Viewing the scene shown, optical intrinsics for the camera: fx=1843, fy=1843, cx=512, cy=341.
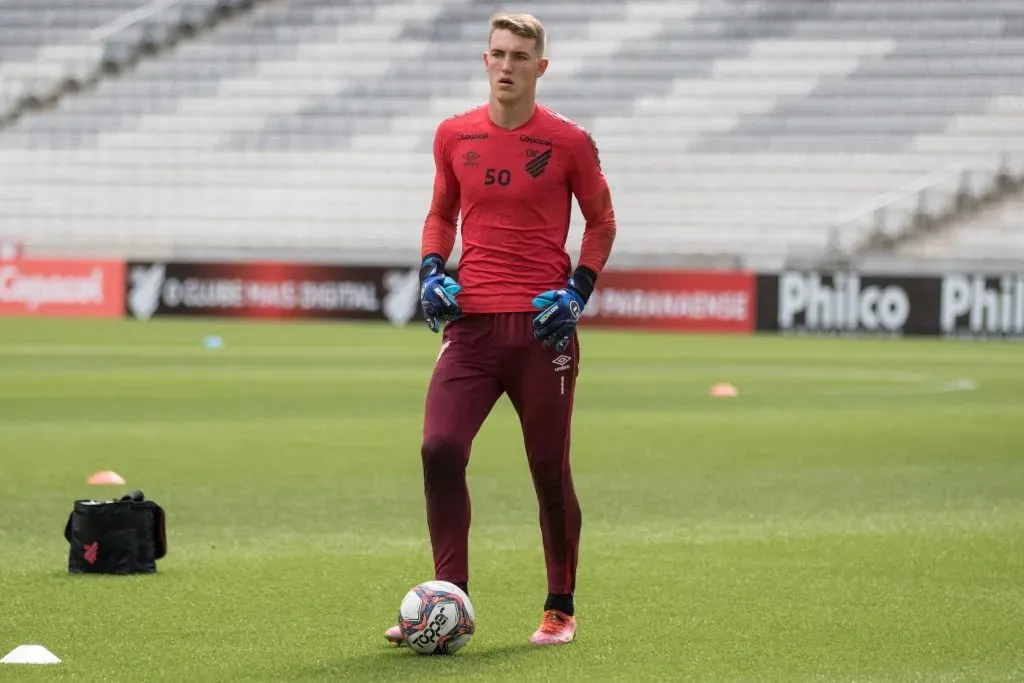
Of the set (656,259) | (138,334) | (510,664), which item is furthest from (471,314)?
(656,259)

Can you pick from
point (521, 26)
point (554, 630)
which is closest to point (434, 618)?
point (554, 630)

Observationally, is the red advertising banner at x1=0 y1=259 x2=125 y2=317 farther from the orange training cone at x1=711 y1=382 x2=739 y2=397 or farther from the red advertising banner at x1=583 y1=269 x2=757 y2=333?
the orange training cone at x1=711 y1=382 x2=739 y2=397

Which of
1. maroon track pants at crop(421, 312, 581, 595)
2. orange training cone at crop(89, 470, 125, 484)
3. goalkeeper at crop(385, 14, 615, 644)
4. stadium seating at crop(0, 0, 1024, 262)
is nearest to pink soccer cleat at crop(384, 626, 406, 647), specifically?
goalkeeper at crop(385, 14, 615, 644)

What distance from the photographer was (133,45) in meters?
42.4

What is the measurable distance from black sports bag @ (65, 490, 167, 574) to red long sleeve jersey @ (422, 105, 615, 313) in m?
2.14

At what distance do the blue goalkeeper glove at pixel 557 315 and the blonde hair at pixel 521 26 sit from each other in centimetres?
84

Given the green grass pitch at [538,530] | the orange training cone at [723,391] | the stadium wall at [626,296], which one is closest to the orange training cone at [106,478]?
the green grass pitch at [538,530]

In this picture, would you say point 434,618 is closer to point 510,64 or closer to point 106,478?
point 510,64

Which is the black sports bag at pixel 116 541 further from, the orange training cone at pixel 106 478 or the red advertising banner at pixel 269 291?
the red advertising banner at pixel 269 291

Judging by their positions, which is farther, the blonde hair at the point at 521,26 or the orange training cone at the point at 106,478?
the orange training cone at the point at 106,478

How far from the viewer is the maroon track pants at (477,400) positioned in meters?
6.29

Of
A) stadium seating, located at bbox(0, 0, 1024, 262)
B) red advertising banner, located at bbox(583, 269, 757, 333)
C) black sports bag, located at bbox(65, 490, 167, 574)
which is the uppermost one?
stadium seating, located at bbox(0, 0, 1024, 262)

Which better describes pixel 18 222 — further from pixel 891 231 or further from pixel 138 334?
pixel 891 231

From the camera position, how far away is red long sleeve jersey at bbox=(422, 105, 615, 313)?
20.8ft
